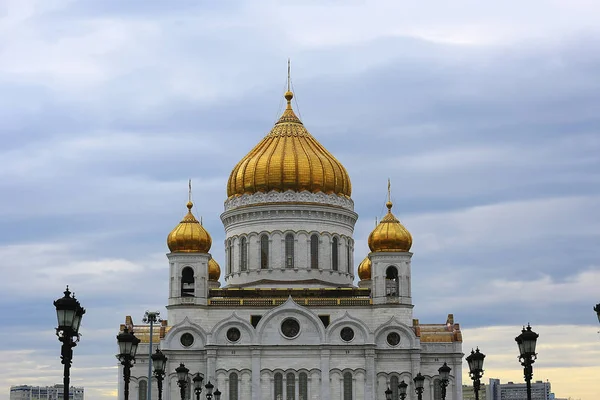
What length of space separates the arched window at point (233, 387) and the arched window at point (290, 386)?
2790 millimetres

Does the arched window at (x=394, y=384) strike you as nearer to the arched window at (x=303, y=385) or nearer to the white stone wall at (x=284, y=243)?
the arched window at (x=303, y=385)

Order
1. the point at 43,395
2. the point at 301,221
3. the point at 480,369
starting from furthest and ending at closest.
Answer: the point at 43,395
the point at 301,221
the point at 480,369

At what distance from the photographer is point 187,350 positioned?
63.7 meters

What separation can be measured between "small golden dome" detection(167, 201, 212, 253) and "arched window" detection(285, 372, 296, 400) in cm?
899

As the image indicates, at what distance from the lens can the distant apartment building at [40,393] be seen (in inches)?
7244

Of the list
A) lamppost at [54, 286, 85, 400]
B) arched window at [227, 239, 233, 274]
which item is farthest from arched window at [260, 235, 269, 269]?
lamppost at [54, 286, 85, 400]

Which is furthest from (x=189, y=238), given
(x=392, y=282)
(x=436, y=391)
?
(x=436, y=391)

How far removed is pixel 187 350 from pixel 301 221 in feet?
34.9

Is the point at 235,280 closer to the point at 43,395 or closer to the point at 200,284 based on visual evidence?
the point at 200,284

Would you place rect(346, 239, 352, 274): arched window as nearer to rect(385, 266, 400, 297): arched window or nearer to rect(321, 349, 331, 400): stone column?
rect(385, 266, 400, 297): arched window

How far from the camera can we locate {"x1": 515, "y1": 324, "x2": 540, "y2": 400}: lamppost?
90.4 feet

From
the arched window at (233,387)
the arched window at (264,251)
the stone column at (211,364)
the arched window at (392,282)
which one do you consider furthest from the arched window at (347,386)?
the arched window at (264,251)

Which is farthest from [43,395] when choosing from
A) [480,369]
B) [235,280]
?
[480,369]

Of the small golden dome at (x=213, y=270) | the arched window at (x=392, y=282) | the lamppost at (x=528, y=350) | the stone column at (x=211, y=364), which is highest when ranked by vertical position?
the small golden dome at (x=213, y=270)
